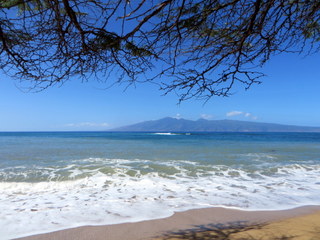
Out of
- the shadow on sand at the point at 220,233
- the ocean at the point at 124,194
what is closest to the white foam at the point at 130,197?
the ocean at the point at 124,194

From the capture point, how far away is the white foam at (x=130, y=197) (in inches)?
115

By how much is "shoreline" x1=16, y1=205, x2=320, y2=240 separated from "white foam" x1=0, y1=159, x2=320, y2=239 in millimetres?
162

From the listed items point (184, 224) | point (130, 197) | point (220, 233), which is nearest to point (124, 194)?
point (130, 197)

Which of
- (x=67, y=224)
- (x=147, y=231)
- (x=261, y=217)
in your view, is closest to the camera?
(x=147, y=231)

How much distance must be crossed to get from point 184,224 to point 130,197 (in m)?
1.46

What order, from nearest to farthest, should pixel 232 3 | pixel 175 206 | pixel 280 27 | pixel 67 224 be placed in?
pixel 232 3
pixel 280 27
pixel 67 224
pixel 175 206

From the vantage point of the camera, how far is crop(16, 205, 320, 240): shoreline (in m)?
2.44

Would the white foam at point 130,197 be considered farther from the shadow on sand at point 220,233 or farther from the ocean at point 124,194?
the shadow on sand at point 220,233

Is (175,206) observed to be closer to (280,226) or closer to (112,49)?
(280,226)

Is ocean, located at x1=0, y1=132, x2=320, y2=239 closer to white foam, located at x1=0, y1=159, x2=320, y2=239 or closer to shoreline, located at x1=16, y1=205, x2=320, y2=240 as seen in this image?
white foam, located at x1=0, y1=159, x2=320, y2=239

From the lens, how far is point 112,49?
6.17 ft

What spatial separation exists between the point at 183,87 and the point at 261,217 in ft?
7.40

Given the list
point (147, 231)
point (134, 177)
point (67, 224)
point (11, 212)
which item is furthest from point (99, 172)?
point (147, 231)

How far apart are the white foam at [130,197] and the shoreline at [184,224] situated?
6.4 inches
